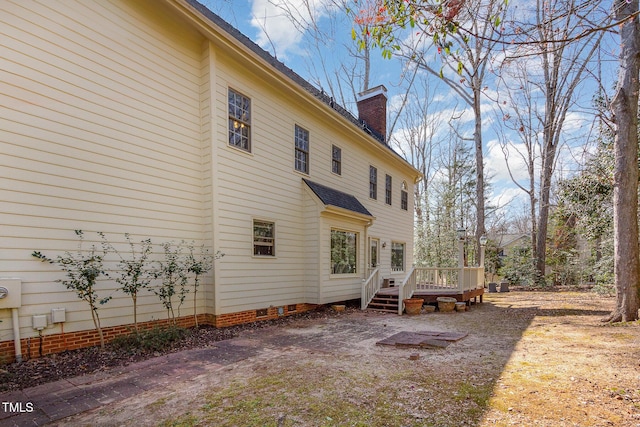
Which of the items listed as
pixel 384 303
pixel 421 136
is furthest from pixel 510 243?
pixel 384 303

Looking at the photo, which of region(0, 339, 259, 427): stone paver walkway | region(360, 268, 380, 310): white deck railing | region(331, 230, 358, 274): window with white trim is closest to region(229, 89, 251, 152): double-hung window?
region(331, 230, 358, 274): window with white trim

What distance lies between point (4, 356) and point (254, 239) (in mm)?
4699

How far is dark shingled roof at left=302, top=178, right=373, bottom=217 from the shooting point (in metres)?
9.52

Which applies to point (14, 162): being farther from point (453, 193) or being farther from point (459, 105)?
point (453, 193)

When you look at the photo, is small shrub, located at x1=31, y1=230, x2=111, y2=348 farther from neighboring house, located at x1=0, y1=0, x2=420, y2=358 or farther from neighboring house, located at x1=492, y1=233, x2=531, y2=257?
neighboring house, located at x1=492, y1=233, x2=531, y2=257

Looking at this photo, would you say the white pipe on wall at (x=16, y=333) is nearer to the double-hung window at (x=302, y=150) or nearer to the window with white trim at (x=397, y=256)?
the double-hung window at (x=302, y=150)

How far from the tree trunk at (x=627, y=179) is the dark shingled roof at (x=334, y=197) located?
6.45 meters

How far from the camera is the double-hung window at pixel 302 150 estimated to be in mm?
9725

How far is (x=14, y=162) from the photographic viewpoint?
4.55 m

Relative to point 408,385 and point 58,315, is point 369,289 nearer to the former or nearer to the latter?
point 408,385

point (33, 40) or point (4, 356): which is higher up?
point (33, 40)

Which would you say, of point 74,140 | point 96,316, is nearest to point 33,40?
point 74,140

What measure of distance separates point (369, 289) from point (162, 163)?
23.9 ft

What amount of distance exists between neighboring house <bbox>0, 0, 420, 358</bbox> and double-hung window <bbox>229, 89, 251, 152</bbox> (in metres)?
0.03
